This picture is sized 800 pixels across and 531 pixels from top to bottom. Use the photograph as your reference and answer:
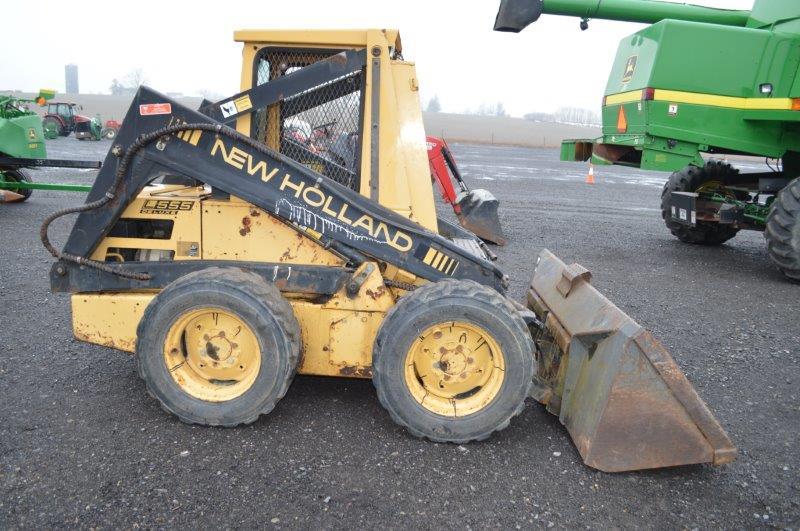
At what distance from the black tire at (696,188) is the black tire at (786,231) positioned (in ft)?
6.51

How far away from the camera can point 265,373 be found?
128 inches

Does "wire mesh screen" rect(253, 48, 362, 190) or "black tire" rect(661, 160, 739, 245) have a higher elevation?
"wire mesh screen" rect(253, 48, 362, 190)

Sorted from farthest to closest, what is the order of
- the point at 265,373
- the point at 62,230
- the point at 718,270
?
the point at 62,230
the point at 718,270
the point at 265,373

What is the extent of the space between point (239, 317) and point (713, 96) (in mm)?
7148

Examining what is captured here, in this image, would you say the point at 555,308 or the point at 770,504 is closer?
the point at 770,504

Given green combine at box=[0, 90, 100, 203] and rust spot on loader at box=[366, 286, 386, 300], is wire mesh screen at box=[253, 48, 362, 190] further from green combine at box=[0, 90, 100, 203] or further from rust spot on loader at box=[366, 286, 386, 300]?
green combine at box=[0, 90, 100, 203]

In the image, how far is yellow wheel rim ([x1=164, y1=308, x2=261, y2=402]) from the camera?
132 inches

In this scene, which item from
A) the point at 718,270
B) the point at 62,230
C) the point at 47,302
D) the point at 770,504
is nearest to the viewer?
the point at 770,504

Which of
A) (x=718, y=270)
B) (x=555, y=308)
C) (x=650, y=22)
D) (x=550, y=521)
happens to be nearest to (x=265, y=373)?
(x=550, y=521)

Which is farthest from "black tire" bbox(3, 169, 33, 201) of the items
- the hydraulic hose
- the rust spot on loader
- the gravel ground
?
the rust spot on loader

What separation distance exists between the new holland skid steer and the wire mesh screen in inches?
0.5

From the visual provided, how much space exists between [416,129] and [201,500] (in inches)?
91.5

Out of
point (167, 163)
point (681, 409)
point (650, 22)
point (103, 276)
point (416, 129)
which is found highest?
point (650, 22)

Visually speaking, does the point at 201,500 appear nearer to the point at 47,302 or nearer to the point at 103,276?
the point at 103,276
